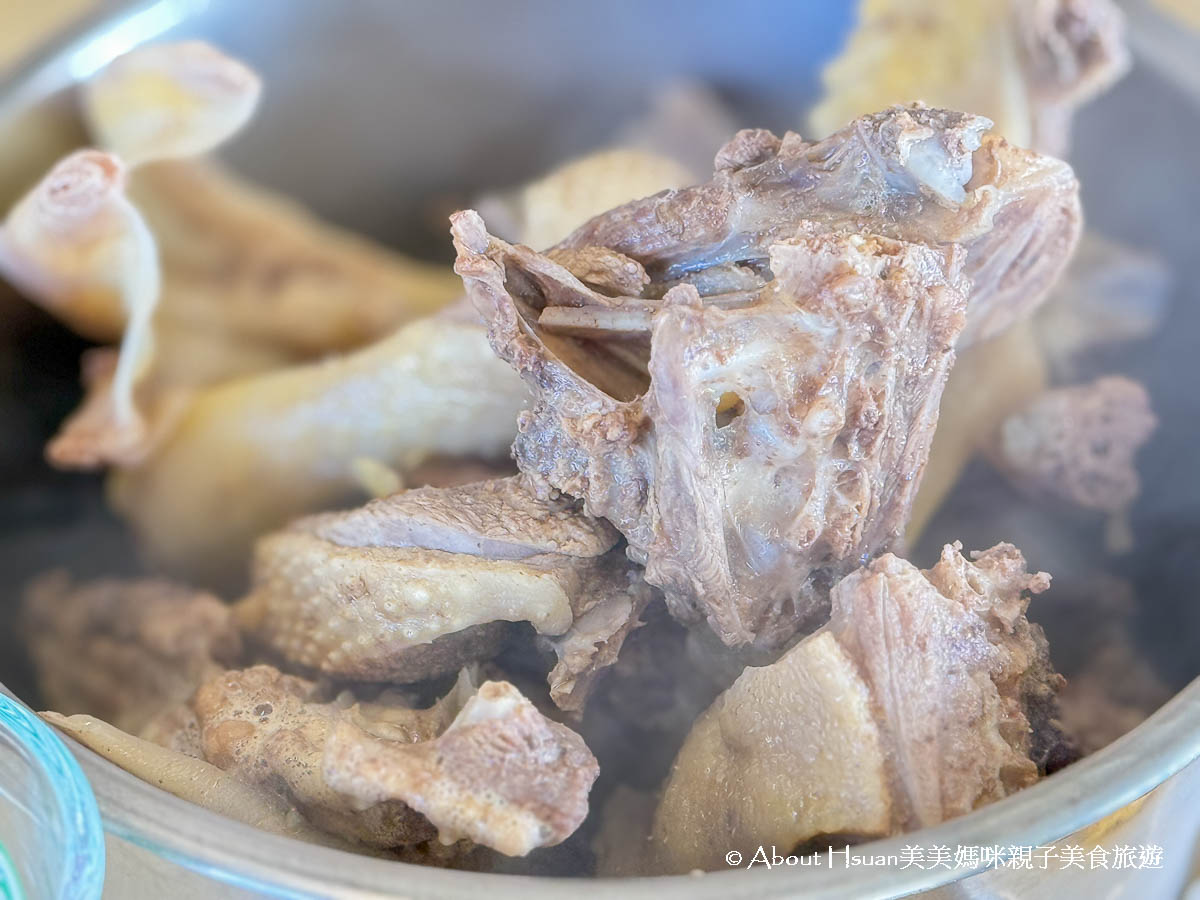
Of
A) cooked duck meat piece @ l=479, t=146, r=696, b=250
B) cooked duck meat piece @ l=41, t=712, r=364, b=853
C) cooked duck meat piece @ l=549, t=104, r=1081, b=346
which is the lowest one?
cooked duck meat piece @ l=41, t=712, r=364, b=853

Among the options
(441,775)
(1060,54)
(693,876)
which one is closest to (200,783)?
(441,775)

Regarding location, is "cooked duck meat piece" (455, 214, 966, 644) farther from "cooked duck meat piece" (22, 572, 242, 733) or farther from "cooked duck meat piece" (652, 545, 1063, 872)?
"cooked duck meat piece" (22, 572, 242, 733)

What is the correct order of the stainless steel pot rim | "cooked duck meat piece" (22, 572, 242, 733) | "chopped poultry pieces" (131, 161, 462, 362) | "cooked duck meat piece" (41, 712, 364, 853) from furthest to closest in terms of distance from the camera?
1. "chopped poultry pieces" (131, 161, 462, 362)
2. "cooked duck meat piece" (22, 572, 242, 733)
3. "cooked duck meat piece" (41, 712, 364, 853)
4. the stainless steel pot rim

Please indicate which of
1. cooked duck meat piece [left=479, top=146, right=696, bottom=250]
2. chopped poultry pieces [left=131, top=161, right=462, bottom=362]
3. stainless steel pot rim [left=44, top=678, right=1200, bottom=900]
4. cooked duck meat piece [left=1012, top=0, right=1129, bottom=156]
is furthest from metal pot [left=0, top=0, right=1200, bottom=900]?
cooked duck meat piece [left=479, top=146, right=696, bottom=250]

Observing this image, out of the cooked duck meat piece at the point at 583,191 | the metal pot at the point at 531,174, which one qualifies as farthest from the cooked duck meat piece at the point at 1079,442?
the cooked duck meat piece at the point at 583,191

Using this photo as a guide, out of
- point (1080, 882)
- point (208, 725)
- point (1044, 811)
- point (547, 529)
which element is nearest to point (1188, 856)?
point (1080, 882)

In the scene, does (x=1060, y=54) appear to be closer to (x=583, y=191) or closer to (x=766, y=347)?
(x=583, y=191)

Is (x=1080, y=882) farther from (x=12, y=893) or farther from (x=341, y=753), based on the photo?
(x=12, y=893)
